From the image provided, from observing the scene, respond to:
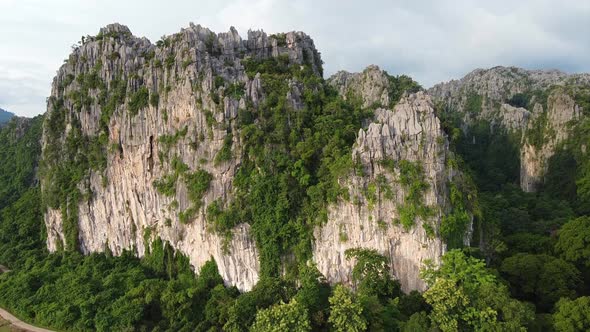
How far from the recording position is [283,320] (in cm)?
2153

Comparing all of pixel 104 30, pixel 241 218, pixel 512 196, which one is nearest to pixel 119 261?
pixel 241 218

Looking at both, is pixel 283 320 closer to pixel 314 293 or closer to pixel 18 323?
pixel 314 293

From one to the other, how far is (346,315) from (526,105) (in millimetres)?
92158

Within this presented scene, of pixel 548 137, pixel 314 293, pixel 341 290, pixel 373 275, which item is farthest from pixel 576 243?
pixel 548 137

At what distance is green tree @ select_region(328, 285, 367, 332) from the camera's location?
20953 mm

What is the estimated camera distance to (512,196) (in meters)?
49.9

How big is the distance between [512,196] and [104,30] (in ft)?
159

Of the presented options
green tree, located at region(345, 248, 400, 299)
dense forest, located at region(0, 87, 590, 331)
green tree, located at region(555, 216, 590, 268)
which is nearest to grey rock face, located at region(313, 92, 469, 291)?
green tree, located at region(345, 248, 400, 299)

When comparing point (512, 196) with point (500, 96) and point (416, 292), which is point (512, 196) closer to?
point (416, 292)

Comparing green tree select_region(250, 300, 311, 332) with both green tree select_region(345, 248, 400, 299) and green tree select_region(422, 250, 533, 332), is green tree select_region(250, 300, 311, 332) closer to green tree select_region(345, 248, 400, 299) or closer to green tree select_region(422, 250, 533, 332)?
green tree select_region(345, 248, 400, 299)

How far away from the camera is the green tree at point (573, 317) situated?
20.9 m

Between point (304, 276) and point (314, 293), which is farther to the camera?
point (304, 276)

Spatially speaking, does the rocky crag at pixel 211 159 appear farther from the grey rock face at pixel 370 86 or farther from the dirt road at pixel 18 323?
the grey rock face at pixel 370 86

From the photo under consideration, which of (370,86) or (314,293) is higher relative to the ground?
(370,86)
